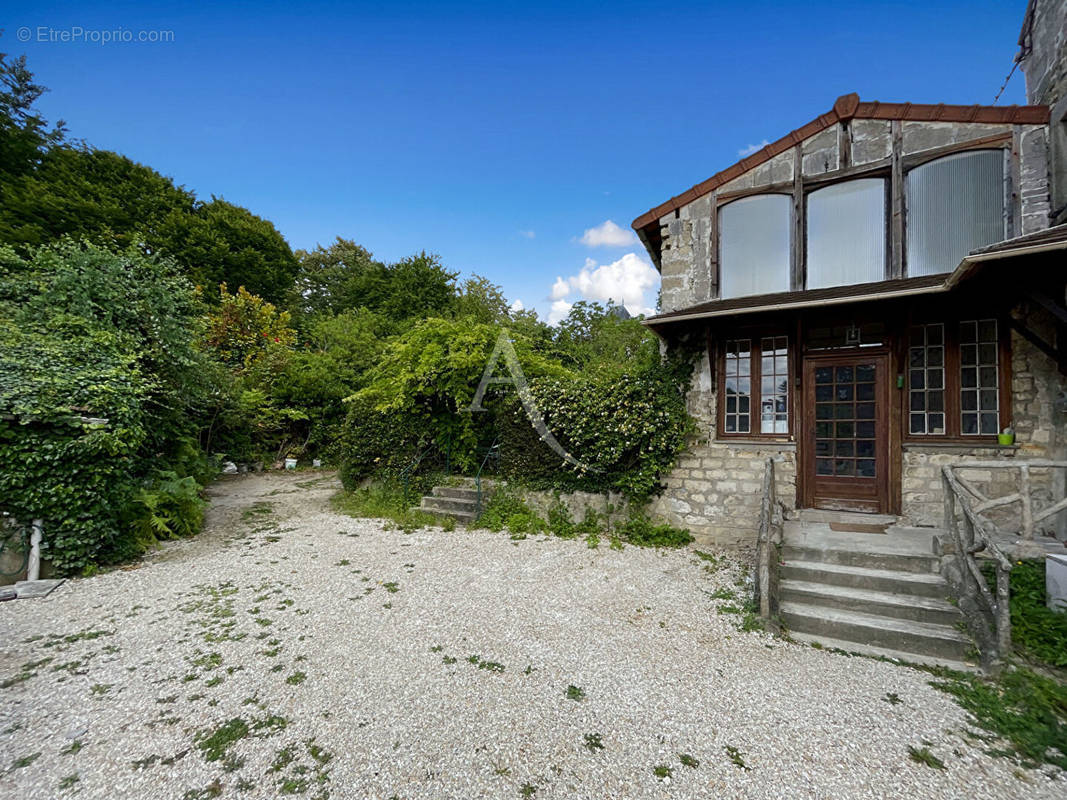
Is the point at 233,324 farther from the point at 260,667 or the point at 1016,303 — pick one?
the point at 1016,303

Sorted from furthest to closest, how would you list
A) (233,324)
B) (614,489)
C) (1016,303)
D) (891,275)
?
(233,324) → (614,489) → (891,275) → (1016,303)

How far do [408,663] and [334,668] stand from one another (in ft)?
1.92

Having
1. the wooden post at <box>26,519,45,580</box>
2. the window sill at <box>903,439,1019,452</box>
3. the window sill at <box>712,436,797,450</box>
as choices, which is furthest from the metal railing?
the window sill at <box>903,439,1019,452</box>

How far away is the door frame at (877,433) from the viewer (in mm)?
5609

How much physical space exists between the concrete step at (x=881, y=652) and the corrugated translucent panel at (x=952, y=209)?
5087 millimetres

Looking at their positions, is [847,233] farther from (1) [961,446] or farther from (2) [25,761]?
(2) [25,761]

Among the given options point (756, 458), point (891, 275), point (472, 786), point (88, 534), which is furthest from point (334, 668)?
point (891, 275)

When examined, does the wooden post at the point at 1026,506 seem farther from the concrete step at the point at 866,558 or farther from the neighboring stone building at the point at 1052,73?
the neighboring stone building at the point at 1052,73

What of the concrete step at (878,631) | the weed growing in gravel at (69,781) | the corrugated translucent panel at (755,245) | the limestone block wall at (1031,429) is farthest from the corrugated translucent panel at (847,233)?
the weed growing in gravel at (69,781)

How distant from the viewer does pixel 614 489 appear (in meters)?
7.04

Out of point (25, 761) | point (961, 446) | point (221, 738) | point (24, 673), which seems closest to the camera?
point (25, 761)

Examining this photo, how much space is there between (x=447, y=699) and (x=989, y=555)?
4822 mm

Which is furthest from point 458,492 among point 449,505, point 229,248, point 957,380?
point 229,248

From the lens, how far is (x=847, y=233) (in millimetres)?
6297
